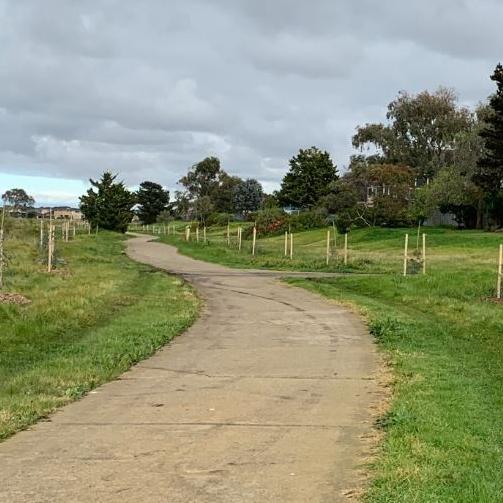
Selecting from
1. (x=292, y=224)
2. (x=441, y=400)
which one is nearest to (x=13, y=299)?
(x=441, y=400)

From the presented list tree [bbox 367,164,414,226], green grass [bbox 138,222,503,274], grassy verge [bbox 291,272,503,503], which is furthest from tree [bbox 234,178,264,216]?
grassy verge [bbox 291,272,503,503]

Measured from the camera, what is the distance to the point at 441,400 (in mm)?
7488

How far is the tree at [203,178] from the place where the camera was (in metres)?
120

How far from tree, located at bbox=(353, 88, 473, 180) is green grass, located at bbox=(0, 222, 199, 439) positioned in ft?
195

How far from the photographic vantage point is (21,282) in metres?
19.9

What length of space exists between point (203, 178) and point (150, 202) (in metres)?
12.9

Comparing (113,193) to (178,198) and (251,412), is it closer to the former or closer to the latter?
(178,198)

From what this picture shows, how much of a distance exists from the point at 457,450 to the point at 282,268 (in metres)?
25.0

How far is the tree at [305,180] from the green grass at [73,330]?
213 ft

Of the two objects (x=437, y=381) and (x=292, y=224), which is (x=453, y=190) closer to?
(x=292, y=224)

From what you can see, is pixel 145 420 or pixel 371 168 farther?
pixel 371 168

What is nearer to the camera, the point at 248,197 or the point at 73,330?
the point at 73,330

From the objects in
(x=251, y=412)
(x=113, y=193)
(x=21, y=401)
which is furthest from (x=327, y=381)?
(x=113, y=193)

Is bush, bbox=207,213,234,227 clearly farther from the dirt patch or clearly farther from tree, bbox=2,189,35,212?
the dirt patch
